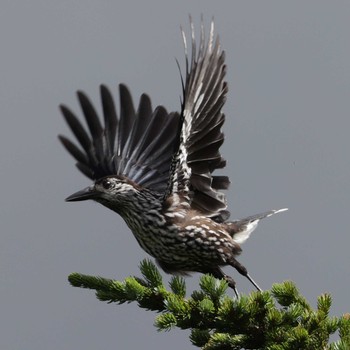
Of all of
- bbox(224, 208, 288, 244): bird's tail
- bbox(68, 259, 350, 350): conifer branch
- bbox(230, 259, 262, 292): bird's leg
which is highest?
bbox(224, 208, 288, 244): bird's tail

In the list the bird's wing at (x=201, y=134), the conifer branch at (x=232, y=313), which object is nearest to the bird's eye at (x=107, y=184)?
the bird's wing at (x=201, y=134)

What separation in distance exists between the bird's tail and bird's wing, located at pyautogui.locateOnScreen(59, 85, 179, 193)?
0.92 meters

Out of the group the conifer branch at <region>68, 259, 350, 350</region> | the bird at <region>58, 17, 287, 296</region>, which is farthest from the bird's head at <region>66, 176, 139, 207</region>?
the conifer branch at <region>68, 259, 350, 350</region>

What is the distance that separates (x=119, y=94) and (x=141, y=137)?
1.64 feet

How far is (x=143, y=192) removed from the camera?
304 inches

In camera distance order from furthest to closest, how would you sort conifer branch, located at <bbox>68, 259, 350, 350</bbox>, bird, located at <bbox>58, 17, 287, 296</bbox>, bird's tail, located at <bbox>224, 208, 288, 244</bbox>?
bird's tail, located at <bbox>224, 208, 288, 244</bbox> < bird, located at <bbox>58, 17, 287, 296</bbox> < conifer branch, located at <bbox>68, 259, 350, 350</bbox>

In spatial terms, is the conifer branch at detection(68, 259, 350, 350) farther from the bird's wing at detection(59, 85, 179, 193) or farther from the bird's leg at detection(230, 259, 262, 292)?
the bird's wing at detection(59, 85, 179, 193)

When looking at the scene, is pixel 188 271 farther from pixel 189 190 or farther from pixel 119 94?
pixel 119 94

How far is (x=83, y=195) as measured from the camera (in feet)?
25.1

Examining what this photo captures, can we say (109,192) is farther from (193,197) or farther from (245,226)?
(245,226)

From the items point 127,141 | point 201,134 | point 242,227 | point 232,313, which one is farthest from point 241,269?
point 232,313

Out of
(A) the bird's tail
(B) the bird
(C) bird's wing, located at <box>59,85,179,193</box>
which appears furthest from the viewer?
(C) bird's wing, located at <box>59,85,179,193</box>

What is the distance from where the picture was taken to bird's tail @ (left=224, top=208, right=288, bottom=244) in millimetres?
8039

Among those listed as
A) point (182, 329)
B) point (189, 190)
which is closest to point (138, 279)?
point (182, 329)
